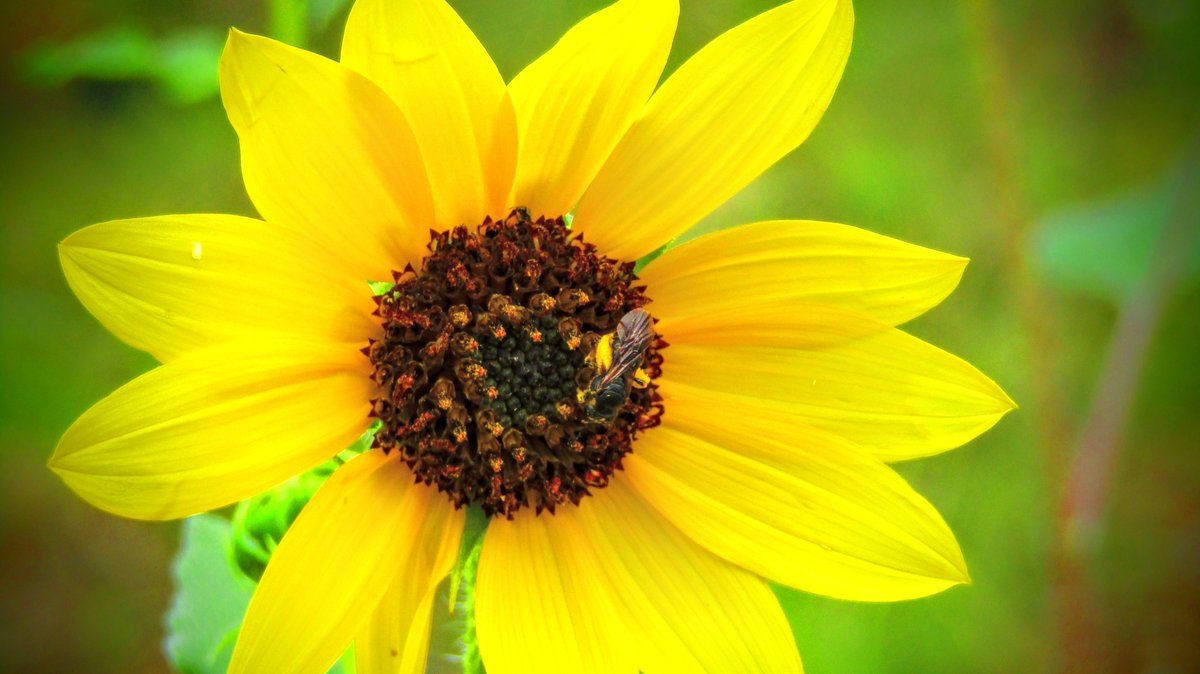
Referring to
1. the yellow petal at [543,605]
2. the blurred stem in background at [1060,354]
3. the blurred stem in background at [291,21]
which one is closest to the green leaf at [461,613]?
the yellow petal at [543,605]

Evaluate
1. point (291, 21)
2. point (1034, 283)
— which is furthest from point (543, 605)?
point (1034, 283)

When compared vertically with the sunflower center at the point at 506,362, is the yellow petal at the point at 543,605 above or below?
below

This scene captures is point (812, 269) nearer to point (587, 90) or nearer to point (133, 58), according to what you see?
point (587, 90)

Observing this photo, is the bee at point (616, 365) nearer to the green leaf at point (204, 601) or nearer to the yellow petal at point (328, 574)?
the yellow petal at point (328, 574)

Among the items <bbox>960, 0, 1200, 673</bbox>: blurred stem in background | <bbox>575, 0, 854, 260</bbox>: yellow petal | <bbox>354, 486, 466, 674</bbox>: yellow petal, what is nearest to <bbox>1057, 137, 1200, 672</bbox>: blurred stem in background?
<bbox>960, 0, 1200, 673</bbox>: blurred stem in background

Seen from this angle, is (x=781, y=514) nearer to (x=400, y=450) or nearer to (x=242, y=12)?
(x=400, y=450)
